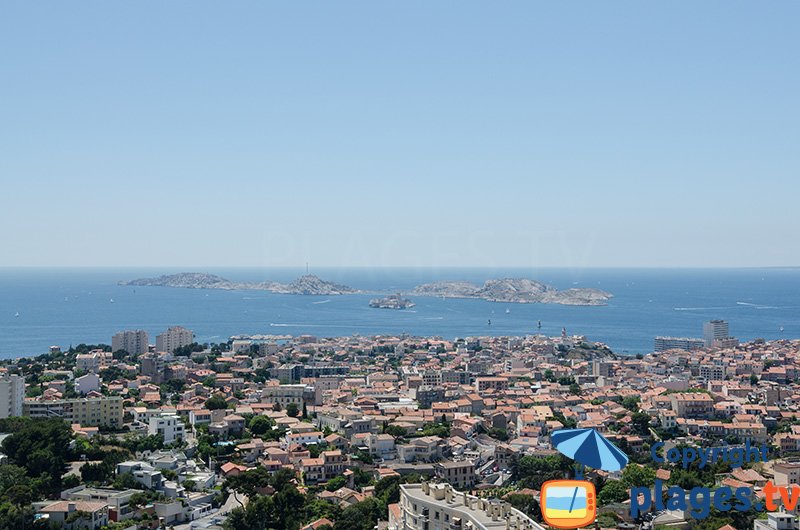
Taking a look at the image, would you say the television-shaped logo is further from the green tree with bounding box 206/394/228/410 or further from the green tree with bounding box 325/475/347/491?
the green tree with bounding box 206/394/228/410

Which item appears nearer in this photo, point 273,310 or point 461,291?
point 273,310

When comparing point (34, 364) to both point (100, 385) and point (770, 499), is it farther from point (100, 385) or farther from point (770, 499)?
point (770, 499)

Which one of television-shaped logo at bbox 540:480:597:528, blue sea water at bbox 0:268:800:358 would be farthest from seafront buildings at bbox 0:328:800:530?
blue sea water at bbox 0:268:800:358

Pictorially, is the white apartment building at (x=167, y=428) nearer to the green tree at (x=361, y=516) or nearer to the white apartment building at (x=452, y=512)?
the green tree at (x=361, y=516)

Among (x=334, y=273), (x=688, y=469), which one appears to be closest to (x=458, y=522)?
(x=688, y=469)

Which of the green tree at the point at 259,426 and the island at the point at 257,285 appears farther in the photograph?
the island at the point at 257,285

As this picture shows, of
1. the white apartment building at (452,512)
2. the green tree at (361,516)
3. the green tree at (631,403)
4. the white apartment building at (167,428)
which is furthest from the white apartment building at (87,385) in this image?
the white apartment building at (452,512)
